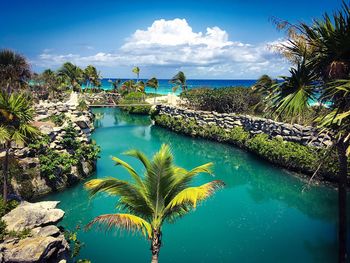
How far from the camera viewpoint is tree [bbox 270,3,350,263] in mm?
6746

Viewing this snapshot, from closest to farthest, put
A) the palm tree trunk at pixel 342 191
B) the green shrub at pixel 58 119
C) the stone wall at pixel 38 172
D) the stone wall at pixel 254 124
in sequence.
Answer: the palm tree trunk at pixel 342 191, the stone wall at pixel 38 172, the stone wall at pixel 254 124, the green shrub at pixel 58 119

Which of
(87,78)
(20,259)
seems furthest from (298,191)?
(87,78)

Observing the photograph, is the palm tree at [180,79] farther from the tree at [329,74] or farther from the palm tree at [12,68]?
the tree at [329,74]

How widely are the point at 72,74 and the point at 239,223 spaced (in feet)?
160

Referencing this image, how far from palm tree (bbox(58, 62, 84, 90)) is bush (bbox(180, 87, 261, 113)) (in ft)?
97.2

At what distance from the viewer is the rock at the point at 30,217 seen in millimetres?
9000

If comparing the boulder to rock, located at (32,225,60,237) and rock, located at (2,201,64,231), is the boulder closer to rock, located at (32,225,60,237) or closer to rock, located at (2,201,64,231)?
rock, located at (32,225,60,237)

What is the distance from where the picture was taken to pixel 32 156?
50.3 feet

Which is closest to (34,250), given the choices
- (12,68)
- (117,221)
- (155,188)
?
(117,221)

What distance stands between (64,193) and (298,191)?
12003mm

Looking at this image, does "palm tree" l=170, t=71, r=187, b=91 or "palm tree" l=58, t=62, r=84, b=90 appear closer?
"palm tree" l=170, t=71, r=187, b=91

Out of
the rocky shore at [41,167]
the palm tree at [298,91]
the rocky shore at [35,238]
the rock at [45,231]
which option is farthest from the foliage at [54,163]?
the palm tree at [298,91]

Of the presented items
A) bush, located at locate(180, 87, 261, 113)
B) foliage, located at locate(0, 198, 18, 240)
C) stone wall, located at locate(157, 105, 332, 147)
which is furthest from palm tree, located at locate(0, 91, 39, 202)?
Answer: bush, located at locate(180, 87, 261, 113)

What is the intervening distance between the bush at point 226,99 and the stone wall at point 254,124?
1.69 meters
